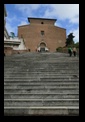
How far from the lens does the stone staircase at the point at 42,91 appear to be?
5303 mm

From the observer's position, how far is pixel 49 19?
46812mm

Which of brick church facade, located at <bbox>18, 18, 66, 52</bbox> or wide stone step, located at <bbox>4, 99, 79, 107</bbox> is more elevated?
brick church facade, located at <bbox>18, 18, 66, 52</bbox>

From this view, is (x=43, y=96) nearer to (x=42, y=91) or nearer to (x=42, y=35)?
(x=42, y=91)

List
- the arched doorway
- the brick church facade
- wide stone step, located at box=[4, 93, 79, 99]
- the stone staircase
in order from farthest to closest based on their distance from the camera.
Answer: the brick church facade
the arched doorway
wide stone step, located at box=[4, 93, 79, 99]
the stone staircase

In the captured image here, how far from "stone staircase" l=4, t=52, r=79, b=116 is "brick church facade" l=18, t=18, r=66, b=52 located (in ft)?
110

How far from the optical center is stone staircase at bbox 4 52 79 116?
5.30 m

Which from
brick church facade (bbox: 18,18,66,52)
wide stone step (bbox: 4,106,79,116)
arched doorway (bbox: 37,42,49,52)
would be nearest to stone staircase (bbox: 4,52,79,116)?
wide stone step (bbox: 4,106,79,116)

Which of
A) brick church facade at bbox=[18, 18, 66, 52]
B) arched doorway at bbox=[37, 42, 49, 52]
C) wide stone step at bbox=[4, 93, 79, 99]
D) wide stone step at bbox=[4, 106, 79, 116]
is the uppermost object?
brick church facade at bbox=[18, 18, 66, 52]

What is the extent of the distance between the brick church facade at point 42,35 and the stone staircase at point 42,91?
110 feet

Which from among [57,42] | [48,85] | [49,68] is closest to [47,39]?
[57,42]

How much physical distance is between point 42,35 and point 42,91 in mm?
39224

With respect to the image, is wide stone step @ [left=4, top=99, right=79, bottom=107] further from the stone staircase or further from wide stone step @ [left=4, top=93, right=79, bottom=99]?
wide stone step @ [left=4, top=93, right=79, bottom=99]
